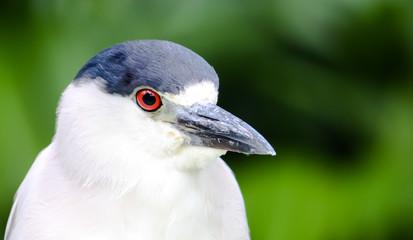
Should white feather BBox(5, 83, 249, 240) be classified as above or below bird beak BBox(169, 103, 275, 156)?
below

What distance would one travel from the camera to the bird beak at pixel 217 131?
64.3 inches

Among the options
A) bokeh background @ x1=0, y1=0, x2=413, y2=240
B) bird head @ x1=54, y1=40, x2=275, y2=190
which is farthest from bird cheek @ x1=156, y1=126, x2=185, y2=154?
bokeh background @ x1=0, y1=0, x2=413, y2=240

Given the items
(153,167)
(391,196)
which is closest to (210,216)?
(153,167)

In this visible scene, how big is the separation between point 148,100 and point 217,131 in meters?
0.21

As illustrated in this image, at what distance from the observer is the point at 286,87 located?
10.6 feet

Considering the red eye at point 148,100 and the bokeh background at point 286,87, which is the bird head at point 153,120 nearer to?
the red eye at point 148,100

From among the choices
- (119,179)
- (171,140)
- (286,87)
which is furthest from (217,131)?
(286,87)

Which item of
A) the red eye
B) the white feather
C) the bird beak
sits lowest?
the white feather

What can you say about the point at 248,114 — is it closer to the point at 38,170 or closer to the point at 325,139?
the point at 325,139

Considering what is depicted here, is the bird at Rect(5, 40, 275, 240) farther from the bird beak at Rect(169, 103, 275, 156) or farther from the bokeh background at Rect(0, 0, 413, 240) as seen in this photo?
the bokeh background at Rect(0, 0, 413, 240)

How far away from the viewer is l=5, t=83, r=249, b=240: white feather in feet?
5.49

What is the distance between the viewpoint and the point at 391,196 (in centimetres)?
296

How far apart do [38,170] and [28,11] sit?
1525 mm

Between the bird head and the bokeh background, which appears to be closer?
the bird head
